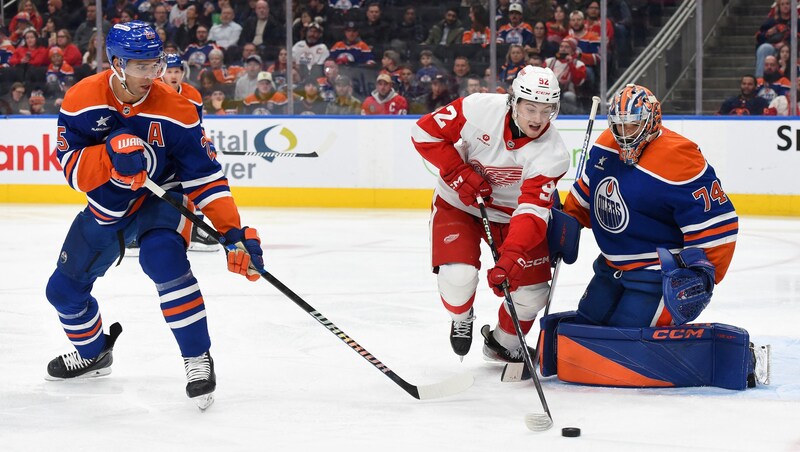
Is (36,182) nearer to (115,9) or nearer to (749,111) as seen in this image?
(115,9)

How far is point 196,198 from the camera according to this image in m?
3.16

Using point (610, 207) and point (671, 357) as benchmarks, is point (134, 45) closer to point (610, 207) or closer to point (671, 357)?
point (610, 207)

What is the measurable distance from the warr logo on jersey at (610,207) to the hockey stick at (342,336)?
0.62 meters

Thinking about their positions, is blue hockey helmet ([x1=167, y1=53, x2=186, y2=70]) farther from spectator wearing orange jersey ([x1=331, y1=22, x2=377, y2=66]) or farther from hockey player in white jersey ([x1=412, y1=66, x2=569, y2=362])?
spectator wearing orange jersey ([x1=331, y1=22, x2=377, y2=66])

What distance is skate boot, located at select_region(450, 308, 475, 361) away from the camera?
358cm

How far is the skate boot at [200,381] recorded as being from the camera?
304 cm

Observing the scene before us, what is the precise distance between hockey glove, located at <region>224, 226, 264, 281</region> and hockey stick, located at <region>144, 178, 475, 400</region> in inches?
0.6

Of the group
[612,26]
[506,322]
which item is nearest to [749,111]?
→ [612,26]

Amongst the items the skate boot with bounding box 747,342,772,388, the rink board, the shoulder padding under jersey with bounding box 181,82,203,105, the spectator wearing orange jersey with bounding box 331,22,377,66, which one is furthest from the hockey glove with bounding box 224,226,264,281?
the spectator wearing orange jersey with bounding box 331,22,377,66

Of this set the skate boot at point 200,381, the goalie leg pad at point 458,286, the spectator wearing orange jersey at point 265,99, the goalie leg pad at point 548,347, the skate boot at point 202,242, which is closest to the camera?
the skate boot at point 200,381

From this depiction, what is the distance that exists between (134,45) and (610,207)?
1.43 meters

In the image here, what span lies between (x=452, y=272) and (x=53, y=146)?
6608 millimetres

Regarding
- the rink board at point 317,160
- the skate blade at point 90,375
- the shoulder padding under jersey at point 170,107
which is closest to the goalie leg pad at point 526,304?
the shoulder padding under jersey at point 170,107

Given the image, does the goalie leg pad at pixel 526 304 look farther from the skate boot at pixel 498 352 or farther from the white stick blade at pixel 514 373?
the white stick blade at pixel 514 373
